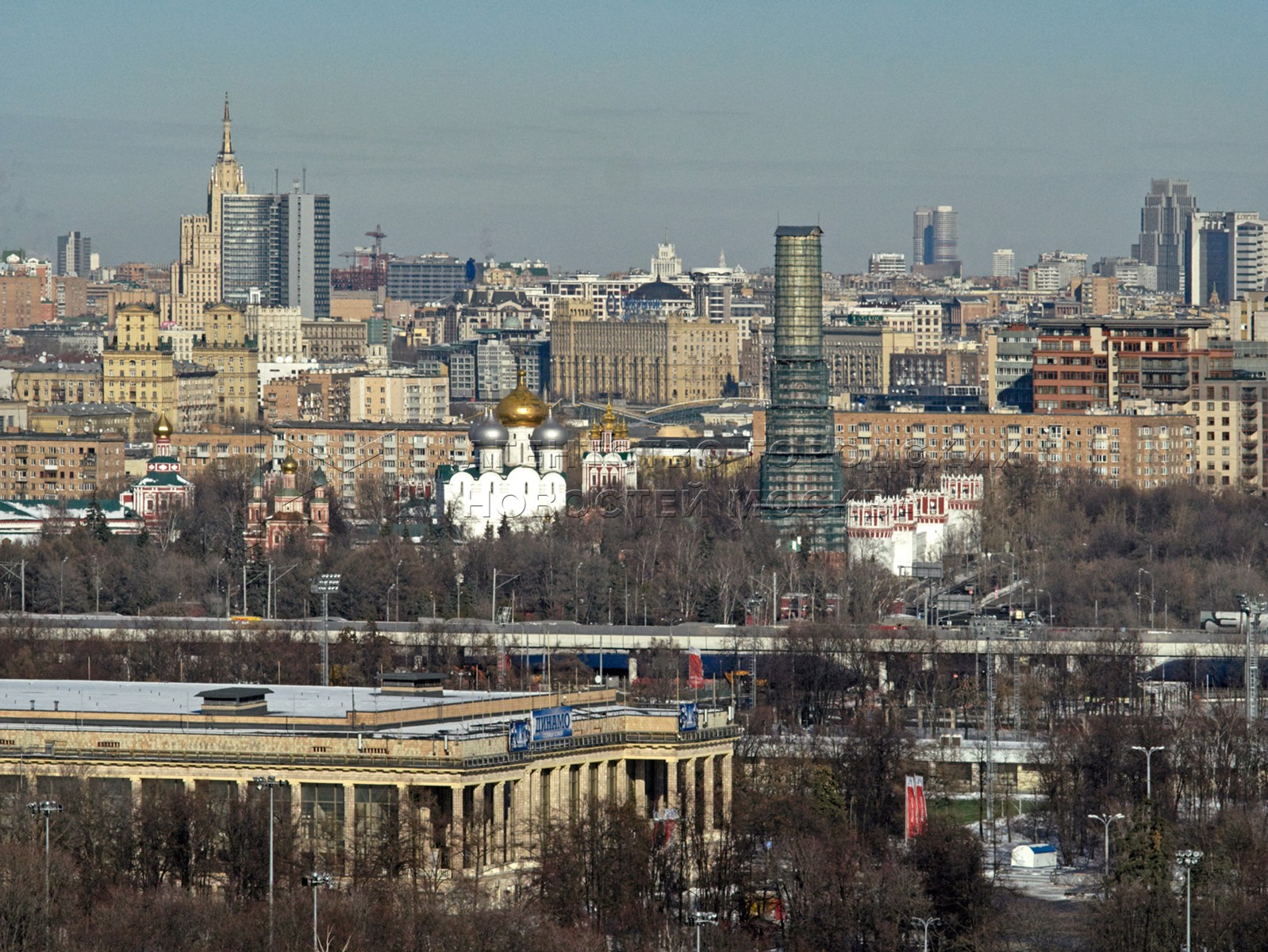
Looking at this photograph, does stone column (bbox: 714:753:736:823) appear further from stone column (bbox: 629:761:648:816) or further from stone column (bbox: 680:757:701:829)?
stone column (bbox: 629:761:648:816)

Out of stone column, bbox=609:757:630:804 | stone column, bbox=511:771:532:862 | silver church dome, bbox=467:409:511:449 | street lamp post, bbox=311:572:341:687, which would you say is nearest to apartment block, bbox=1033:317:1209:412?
silver church dome, bbox=467:409:511:449

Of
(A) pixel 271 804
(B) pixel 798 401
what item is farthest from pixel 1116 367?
(A) pixel 271 804

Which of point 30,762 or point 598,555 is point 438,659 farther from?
point 30,762

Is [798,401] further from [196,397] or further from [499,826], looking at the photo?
[499,826]

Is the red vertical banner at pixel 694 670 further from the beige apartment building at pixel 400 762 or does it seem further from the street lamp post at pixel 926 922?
the street lamp post at pixel 926 922

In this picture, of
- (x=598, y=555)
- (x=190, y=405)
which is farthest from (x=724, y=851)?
(x=190, y=405)

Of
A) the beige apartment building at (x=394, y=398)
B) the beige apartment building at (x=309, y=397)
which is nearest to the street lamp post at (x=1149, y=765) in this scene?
the beige apartment building at (x=394, y=398)

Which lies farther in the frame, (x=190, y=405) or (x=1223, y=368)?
(x=190, y=405)
